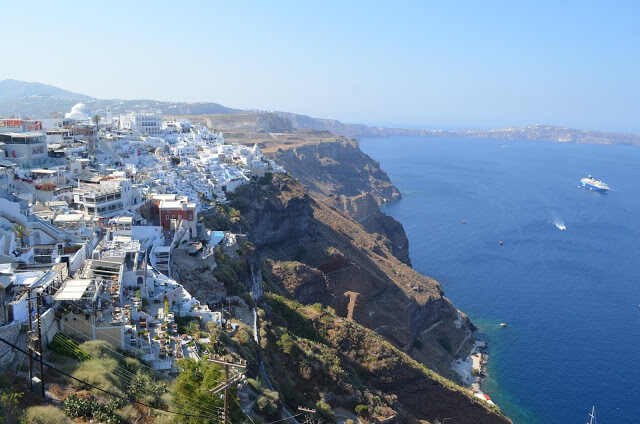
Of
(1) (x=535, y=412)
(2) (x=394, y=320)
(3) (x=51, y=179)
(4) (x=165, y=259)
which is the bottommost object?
(1) (x=535, y=412)

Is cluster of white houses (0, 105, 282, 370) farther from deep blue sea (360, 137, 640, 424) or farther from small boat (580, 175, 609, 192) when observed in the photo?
small boat (580, 175, 609, 192)

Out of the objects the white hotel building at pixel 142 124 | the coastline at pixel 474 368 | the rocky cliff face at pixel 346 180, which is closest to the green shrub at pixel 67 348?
the coastline at pixel 474 368

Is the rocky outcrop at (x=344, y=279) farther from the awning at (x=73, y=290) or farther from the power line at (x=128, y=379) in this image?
the power line at (x=128, y=379)

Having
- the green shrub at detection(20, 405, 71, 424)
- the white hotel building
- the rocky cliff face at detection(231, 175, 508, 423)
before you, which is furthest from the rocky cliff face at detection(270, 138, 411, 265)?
the green shrub at detection(20, 405, 71, 424)

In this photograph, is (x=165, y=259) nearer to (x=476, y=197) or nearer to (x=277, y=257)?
(x=277, y=257)

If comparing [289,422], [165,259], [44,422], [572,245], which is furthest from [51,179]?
[572,245]

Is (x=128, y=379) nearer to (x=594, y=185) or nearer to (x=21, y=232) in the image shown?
(x=21, y=232)

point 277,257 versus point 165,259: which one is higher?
point 165,259
